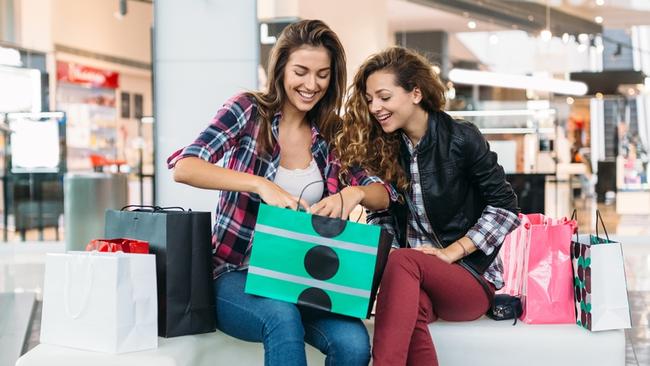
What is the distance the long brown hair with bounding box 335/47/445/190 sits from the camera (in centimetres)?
273

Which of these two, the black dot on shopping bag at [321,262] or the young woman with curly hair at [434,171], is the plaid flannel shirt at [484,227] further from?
the black dot on shopping bag at [321,262]

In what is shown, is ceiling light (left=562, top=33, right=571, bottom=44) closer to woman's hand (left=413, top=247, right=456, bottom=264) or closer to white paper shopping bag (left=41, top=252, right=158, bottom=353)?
woman's hand (left=413, top=247, right=456, bottom=264)

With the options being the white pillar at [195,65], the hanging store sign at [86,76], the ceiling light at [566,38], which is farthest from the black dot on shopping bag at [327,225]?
the hanging store sign at [86,76]

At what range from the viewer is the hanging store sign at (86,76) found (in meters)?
9.72

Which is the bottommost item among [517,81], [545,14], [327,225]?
[327,225]

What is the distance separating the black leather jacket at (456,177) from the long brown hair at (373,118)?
7 cm

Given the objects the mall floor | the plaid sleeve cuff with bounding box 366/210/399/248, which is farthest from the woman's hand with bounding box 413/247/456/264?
the mall floor

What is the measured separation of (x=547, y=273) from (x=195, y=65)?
1.94m

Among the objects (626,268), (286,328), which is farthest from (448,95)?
(286,328)

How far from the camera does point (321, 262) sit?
95.5 inches

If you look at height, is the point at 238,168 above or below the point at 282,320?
above

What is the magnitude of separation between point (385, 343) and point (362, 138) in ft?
2.16

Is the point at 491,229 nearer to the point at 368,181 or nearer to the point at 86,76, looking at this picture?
the point at 368,181

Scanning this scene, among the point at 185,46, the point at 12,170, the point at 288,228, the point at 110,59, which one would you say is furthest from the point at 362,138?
the point at 110,59
